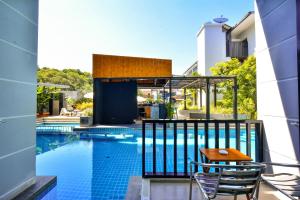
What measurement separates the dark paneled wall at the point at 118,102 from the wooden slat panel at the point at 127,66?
926mm

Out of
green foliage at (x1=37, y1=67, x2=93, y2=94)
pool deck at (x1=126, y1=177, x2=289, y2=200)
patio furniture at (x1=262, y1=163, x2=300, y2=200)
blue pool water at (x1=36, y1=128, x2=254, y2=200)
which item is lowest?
blue pool water at (x1=36, y1=128, x2=254, y2=200)

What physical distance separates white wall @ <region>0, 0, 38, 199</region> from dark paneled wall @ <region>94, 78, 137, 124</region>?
9.22 m

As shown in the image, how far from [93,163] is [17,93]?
3.33 m

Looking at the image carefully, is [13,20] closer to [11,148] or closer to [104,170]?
[11,148]

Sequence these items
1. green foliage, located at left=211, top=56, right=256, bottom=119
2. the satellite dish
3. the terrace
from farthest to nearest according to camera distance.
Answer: the satellite dish < green foliage, located at left=211, top=56, right=256, bottom=119 < the terrace

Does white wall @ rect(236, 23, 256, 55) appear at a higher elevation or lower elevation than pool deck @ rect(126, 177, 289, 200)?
higher

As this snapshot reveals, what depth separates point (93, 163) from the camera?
5.74 meters

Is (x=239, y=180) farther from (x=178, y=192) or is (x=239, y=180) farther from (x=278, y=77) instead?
(x=278, y=77)

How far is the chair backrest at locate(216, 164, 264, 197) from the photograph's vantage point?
1.85m

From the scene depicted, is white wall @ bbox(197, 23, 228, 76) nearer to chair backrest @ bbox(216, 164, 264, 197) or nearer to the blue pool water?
the blue pool water

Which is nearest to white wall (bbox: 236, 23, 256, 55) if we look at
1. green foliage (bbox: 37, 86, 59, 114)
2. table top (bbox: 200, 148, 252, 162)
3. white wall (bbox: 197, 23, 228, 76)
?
white wall (bbox: 197, 23, 228, 76)

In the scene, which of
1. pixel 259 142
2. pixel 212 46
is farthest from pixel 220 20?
pixel 259 142

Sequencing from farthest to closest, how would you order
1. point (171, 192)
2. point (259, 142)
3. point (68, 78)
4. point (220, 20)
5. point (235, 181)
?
point (68, 78) → point (220, 20) → point (259, 142) → point (171, 192) → point (235, 181)

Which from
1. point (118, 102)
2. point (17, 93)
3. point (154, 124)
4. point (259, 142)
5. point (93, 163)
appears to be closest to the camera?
point (17, 93)
